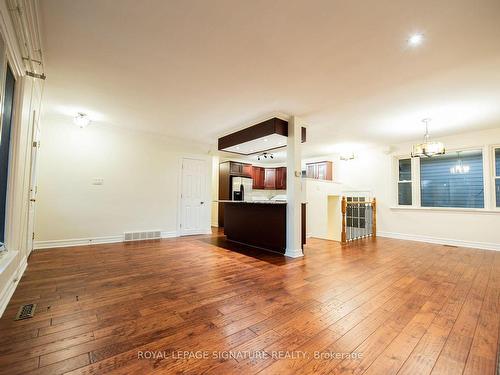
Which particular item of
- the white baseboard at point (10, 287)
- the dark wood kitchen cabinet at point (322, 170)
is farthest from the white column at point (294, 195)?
the dark wood kitchen cabinet at point (322, 170)

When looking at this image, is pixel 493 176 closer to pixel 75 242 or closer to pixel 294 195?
pixel 294 195

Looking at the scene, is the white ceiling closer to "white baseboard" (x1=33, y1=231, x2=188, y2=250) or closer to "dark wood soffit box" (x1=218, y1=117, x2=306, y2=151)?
"dark wood soffit box" (x1=218, y1=117, x2=306, y2=151)

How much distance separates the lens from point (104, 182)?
483cm

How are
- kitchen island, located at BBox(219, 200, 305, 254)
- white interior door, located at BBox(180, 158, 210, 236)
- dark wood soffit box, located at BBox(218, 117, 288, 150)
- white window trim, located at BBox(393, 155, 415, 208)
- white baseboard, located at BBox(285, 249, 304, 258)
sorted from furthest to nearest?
1. white interior door, located at BBox(180, 158, 210, 236)
2. white window trim, located at BBox(393, 155, 415, 208)
3. kitchen island, located at BBox(219, 200, 305, 254)
4. dark wood soffit box, located at BBox(218, 117, 288, 150)
5. white baseboard, located at BBox(285, 249, 304, 258)

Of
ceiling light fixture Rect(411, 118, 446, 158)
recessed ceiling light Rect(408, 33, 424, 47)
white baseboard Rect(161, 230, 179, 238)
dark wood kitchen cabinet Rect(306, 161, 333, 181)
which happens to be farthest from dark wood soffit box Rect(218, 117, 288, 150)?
dark wood kitchen cabinet Rect(306, 161, 333, 181)

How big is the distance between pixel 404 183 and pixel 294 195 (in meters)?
4.12

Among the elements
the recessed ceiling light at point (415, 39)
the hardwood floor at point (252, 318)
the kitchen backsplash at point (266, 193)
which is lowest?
the hardwood floor at point (252, 318)

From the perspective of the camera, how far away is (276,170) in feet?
28.6

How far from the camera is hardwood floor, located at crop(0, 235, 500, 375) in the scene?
53.0 inches

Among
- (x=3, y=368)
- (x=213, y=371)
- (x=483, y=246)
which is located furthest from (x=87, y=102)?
(x=483, y=246)

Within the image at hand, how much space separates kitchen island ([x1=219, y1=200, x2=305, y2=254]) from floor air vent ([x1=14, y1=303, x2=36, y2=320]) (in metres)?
3.34

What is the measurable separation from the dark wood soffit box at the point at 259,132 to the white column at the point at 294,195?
0.19 m

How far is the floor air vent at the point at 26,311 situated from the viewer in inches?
71.1

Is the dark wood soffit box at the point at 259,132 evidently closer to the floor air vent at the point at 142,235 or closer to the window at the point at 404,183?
the floor air vent at the point at 142,235
